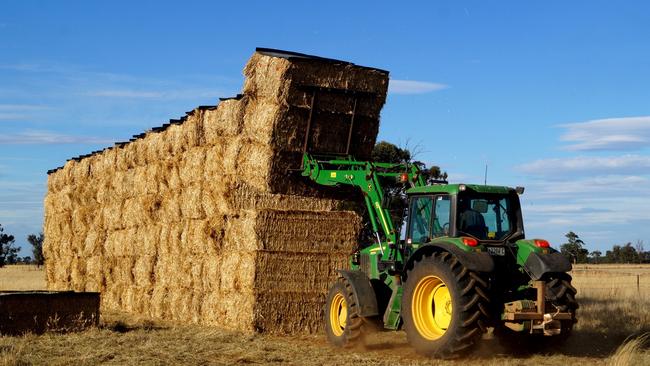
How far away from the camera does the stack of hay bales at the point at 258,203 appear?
14961 millimetres

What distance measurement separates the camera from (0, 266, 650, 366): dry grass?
10.9m

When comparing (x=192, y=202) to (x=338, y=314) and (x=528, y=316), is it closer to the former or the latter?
(x=338, y=314)

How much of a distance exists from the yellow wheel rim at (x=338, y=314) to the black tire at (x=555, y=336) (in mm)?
2556

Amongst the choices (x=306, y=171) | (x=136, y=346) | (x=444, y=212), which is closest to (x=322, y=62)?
(x=306, y=171)

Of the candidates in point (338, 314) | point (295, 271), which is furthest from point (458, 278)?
point (295, 271)

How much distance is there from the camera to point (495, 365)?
10297mm

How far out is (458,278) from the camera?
34.1 feet

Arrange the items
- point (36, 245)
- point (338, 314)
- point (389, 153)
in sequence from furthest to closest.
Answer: point (36, 245) < point (389, 153) < point (338, 314)

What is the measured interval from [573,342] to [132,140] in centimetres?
1248

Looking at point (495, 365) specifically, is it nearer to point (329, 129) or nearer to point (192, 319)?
point (329, 129)

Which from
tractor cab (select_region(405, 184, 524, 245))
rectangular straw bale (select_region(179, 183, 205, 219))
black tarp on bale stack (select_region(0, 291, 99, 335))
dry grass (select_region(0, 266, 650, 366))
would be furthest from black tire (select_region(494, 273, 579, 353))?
black tarp on bale stack (select_region(0, 291, 99, 335))

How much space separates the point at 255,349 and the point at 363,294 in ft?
5.96

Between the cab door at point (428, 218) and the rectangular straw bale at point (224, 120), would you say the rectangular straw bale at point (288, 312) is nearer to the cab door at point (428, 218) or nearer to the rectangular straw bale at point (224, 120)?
the rectangular straw bale at point (224, 120)

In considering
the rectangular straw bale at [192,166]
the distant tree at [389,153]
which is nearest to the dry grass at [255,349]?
the rectangular straw bale at [192,166]
